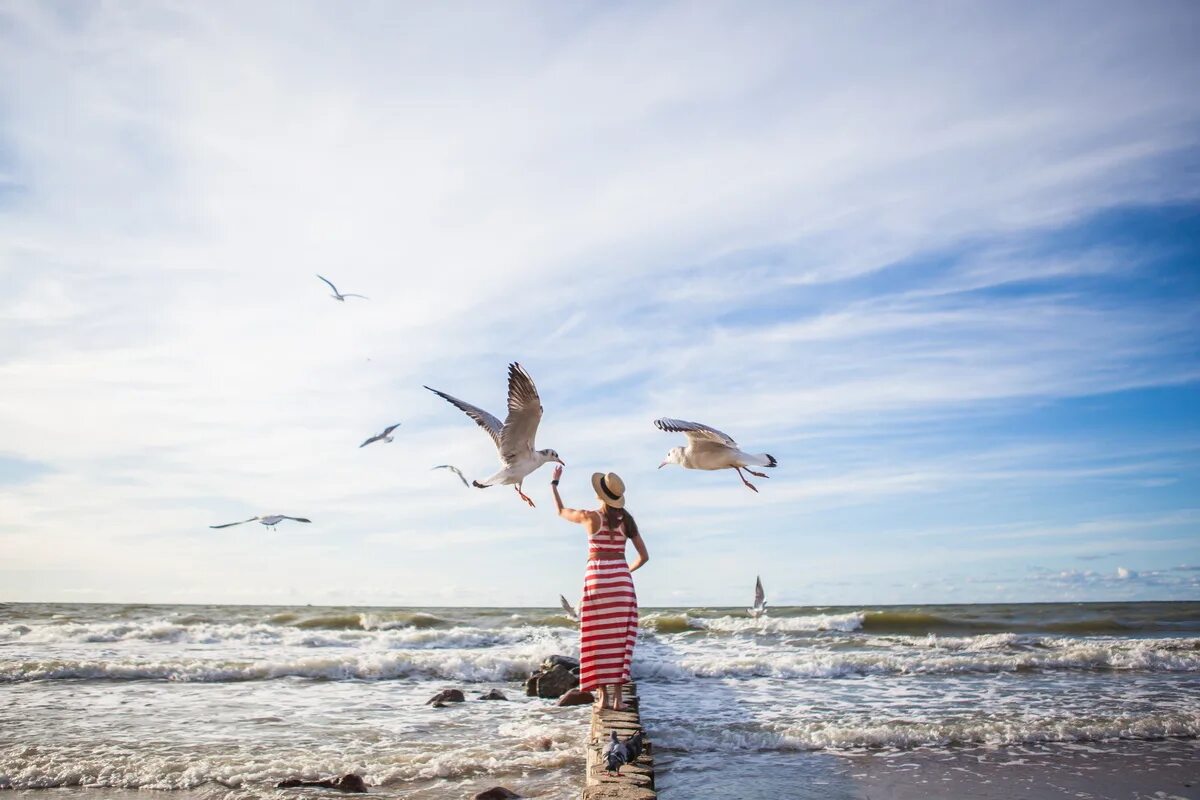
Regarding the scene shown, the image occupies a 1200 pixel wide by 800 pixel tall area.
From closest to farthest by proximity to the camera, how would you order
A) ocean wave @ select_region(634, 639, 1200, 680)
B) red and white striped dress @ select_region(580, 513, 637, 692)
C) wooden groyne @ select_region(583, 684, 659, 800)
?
1. wooden groyne @ select_region(583, 684, 659, 800)
2. red and white striped dress @ select_region(580, 513, 637, 692)
3. ocean wave @ select_region(634, 639, 1200, 680)

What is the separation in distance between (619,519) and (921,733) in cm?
462

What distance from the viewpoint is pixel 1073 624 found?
21625 mm

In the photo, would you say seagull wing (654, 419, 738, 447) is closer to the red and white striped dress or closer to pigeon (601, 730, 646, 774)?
the red and white striped dress

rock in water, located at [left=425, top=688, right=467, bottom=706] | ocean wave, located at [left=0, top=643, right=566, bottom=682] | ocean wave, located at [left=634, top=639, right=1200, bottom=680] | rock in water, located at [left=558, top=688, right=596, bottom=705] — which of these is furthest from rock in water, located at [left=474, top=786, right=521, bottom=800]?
ocean wave, located at [left=0, top=643, right=566, bottom=682]

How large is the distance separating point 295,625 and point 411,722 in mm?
16404

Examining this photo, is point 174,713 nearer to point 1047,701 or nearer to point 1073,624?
point 1047,701

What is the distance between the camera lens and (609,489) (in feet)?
20.3

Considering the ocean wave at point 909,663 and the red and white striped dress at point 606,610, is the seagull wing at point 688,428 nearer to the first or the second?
the red and white striped dress at point 606,610

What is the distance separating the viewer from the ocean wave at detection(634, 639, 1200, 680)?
13.4 meters

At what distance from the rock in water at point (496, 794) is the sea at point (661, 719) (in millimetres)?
306

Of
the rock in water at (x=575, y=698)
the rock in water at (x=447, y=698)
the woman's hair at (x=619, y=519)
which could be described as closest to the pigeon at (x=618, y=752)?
the woman's hair at (x=619, y=519)

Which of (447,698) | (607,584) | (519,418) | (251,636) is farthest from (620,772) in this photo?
(251,636)

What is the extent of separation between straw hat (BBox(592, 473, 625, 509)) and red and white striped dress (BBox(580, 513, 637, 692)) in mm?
140

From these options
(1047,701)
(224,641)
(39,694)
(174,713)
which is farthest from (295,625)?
(1047,701)
